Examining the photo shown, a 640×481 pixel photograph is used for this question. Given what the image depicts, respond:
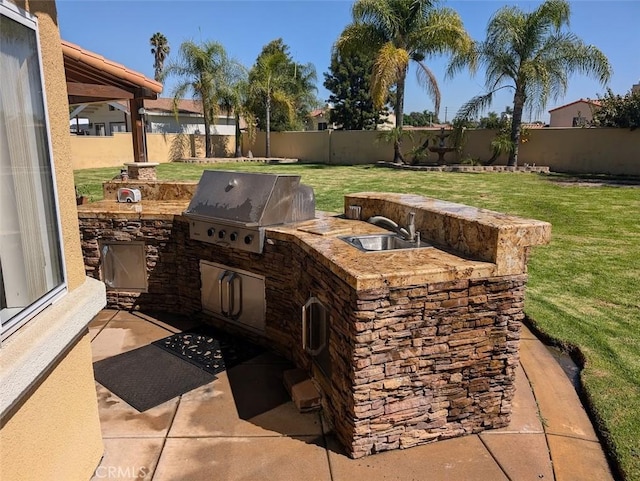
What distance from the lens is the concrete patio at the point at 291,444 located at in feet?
8.89

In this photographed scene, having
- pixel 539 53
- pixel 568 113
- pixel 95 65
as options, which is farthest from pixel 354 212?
pixel 568 113

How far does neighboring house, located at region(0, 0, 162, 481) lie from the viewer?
1894 millimetres

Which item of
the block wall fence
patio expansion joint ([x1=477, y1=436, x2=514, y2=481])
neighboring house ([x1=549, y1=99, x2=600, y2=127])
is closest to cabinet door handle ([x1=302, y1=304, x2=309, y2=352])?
patio expansion joint ([x1=477, y1=436, x2=514, y2=481])

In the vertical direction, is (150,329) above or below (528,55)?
below

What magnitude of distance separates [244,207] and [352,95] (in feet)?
108

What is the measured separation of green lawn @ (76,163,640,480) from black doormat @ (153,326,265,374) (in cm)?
284

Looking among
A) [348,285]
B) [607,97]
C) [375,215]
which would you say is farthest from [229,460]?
[607,97]

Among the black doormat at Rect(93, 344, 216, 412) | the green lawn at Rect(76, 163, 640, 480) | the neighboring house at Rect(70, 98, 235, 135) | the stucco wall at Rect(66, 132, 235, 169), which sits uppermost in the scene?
the neighboring house at Rect(70, 98, 235, 135)

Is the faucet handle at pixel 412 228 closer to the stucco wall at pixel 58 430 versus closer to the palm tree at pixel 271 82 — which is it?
the stucco wall at pixel 58 430

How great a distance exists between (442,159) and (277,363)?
16.6m

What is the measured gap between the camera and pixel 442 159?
19.1 m

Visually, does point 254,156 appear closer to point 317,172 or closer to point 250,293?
point 317,172

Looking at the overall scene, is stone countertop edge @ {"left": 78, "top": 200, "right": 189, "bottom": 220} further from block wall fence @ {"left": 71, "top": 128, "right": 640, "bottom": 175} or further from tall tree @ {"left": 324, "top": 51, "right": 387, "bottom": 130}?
tall tree @ {"left": 324, "top": 51, "right": 387, "bottom": 130}

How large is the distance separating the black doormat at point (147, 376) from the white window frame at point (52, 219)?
1.45m
